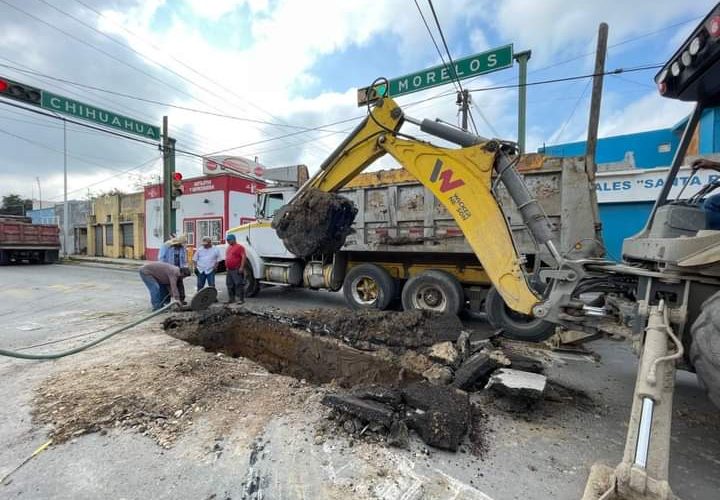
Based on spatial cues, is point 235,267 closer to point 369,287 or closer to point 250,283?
point 250,283

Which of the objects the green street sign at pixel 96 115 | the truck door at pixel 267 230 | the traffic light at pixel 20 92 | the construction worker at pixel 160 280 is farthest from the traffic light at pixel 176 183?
the construction worker at pixel 160 280

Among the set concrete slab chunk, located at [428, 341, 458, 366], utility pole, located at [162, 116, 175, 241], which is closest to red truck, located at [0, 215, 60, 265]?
utility pole, located at [162, 116, 175, 241]

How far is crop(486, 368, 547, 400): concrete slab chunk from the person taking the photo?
10.5 feet

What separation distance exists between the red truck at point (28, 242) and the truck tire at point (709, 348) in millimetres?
26165

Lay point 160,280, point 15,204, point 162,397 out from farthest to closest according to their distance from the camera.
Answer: point 15,204 → point 160,280 → point 162,397

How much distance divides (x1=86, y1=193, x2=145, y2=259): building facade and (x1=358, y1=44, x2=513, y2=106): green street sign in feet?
65.1

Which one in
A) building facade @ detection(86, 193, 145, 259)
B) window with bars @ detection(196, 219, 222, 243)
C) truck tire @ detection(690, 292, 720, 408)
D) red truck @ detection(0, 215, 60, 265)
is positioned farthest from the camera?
building facade @ detection(86, 193, 145, 259)

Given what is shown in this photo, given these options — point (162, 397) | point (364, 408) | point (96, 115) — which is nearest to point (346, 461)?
point (364, 408)

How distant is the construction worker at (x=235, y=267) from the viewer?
8234mm

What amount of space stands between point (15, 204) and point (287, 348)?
7290cm

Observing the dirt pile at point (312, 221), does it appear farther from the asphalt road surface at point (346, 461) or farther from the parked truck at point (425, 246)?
the asphalt road surface at point (346, 461)

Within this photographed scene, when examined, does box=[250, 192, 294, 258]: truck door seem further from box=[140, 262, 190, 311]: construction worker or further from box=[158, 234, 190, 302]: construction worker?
box=[140, 262, 190, 311]: construction worker

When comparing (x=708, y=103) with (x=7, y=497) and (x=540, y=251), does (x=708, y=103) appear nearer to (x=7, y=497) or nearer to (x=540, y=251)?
(x=540, y=251)

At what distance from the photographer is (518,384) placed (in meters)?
3.29
